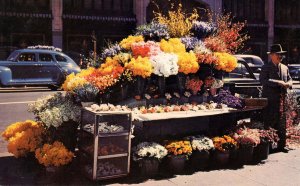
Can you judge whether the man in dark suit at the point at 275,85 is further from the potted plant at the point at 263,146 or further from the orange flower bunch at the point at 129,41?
the orange flower bunch at the point at 129,41

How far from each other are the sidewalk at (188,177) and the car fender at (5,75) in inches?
482

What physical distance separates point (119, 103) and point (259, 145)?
2695 mm

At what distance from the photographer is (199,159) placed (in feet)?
23.1

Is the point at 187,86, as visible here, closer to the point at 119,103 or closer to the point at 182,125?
the point at 182,125

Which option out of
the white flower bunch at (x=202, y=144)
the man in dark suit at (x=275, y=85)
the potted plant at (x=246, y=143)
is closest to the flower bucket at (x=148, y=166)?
the white flower bunch at (x=202, y=144)

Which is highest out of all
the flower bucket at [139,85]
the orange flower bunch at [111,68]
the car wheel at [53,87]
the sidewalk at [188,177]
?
the orange flower bunch at [111,68]

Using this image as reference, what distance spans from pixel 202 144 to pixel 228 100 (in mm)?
1324

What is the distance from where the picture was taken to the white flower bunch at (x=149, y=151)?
21.2 ft

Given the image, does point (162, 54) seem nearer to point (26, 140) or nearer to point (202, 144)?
point (202, 144)

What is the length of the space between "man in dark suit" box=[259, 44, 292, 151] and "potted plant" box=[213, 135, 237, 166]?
3.94 feet

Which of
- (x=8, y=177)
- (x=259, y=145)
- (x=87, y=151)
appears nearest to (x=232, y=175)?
(x=259, y=145)

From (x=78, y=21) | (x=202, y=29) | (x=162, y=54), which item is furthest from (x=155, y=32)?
(x=78, y=21)

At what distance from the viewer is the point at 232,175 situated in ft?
22.5

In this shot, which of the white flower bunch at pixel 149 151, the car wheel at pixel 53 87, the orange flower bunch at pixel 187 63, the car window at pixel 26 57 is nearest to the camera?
the white flower bunch at pixel 149 151
